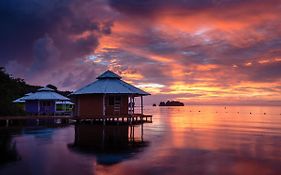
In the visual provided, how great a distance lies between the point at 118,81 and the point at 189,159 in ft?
78.3

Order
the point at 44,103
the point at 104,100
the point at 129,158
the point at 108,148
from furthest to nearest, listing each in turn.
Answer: the point at 44,103 < the point at 104,100 < the point at 108,148 < the point at 129,158

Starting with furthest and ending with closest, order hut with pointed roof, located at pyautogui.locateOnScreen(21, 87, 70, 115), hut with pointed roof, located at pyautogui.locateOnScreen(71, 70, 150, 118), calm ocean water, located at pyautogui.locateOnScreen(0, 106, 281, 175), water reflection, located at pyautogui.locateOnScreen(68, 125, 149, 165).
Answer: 1. hut with pointed roof, located at pyautogui.locateOnScreen(21, 87, 70, 115)
2. hut with pointed roof, located at pyautogui.locateOnScreen(71, 70, 150, 118)
3. water reflection, located at pyautogui.locateOnScreen(68, 125, 149, 165)
4. calm ocean water, located at pyautogui.locateOnScreen(0, 106, 281, 175)

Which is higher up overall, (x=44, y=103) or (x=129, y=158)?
(x=44, y=103)

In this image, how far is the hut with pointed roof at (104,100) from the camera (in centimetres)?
3681

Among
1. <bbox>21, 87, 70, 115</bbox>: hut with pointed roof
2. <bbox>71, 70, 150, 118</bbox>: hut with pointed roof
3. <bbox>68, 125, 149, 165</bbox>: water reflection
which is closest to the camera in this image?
<bbox>68, 125, 149, 165</bbox>: water reflection

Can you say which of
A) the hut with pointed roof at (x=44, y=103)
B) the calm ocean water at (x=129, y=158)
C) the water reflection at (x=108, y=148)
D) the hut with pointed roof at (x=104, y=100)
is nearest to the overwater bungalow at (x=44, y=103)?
the hut with pointed roof at (x=44, y=103)

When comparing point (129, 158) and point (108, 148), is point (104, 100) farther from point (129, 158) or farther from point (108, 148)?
point (129, 158)

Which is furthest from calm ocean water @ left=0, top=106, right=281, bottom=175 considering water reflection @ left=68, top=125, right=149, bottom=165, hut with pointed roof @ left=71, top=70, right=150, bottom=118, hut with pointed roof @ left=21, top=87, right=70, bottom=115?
hut with pointed roof @ left=21, top=87, right=70, bottom=115

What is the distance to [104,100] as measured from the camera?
36656 millimetres

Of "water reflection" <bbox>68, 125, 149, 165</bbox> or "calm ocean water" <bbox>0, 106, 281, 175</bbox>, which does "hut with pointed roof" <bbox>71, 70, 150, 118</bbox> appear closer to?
"water reflection" <bbox>68, 125, 149, 165</bbox>

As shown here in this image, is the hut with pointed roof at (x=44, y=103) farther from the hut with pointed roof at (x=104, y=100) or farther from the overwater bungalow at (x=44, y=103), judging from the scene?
the hut with pointed roof at (x=104, y=100)

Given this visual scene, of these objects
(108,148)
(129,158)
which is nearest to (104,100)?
(108,148)

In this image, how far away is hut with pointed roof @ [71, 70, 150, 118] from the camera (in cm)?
3681

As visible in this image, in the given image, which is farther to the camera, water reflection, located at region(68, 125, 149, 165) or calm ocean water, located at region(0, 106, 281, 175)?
water reflection, located at region(68, 125, 149, 165)
